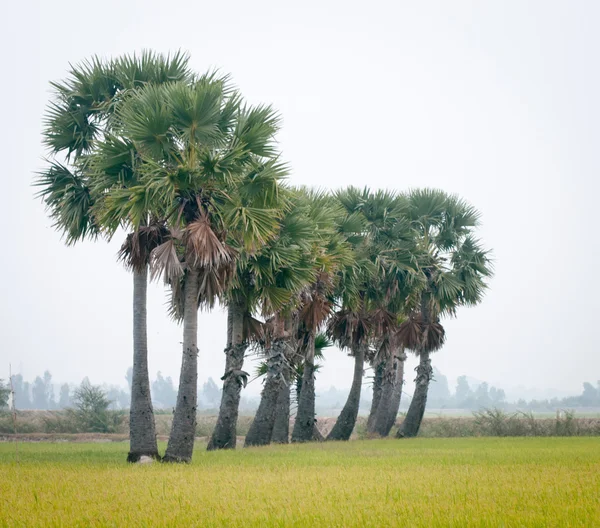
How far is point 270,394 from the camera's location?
28297 millimetres

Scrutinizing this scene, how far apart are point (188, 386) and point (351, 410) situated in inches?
587

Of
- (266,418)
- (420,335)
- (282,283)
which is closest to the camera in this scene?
(282,283)

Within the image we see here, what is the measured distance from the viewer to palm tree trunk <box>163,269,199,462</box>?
64.7 ft

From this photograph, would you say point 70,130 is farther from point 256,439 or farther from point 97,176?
point 256,439

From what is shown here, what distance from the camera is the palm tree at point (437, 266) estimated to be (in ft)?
113

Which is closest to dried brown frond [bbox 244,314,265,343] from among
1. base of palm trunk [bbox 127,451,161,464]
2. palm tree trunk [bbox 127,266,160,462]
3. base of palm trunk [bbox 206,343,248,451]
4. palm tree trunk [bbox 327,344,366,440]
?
base of palm trunk [bbox 206,343,248,451]

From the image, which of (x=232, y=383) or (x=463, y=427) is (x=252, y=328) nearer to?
(x=232, y=383)

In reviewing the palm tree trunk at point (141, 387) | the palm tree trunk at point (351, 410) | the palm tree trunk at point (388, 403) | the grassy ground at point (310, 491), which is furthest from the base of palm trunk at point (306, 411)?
the palm tree trunk at point (141, 387)

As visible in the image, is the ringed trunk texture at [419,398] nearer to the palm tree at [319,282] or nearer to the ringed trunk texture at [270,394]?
the palm tree at [319,282]

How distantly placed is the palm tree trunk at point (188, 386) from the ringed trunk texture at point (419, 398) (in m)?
17.1

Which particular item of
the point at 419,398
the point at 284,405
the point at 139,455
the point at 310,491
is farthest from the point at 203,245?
the point at 419,398

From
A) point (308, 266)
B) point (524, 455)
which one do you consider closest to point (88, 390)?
point (308, 266)

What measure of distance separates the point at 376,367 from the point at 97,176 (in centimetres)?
2101

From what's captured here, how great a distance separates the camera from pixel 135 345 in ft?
68.6
